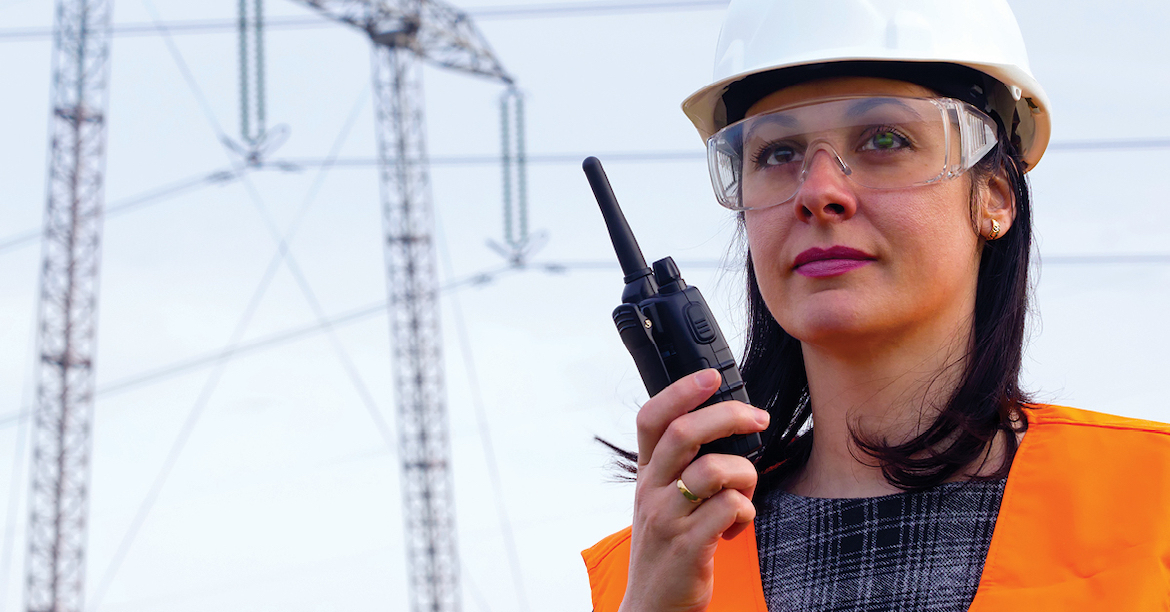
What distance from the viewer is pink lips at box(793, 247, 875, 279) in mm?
1845

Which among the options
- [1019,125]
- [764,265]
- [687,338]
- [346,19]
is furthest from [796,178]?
[346,19]

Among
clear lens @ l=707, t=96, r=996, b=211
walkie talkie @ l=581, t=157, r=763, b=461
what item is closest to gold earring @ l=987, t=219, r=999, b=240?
clear lens @ l=707, t=96, r=996, b=211

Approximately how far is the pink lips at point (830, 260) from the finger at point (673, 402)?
0.36 metres

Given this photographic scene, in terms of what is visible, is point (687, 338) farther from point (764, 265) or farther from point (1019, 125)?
point (1019, 125)

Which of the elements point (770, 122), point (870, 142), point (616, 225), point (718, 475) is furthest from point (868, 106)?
point (718, 475)

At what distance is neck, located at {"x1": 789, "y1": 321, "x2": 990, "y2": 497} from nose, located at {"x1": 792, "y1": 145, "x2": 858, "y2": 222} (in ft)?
0.82

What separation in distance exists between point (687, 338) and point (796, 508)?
56cm

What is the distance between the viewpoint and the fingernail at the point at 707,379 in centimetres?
158

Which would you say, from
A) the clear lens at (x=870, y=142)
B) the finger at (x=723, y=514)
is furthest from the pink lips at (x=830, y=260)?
the finger at (x=723, y=514)

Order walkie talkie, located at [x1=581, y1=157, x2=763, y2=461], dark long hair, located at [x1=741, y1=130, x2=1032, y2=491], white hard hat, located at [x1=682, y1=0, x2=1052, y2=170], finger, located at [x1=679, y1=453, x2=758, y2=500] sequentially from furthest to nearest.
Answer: white hard hat, located at [x1=682, y1=0, x2=1052, y2=170]
dark long hair, located at [x1=741, y1=130, x2=1032, y2=491]
walkie talkie, located at [x1=581, y1=157, x2=763, y2=461]
finger, located at [x1=679, y1=453, x2=758, y2=500]

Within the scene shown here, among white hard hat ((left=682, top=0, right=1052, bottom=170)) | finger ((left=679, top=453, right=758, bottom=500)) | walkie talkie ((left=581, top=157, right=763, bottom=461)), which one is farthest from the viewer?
white hard hat ((left=682, top=0, right=1052, bottom=170))

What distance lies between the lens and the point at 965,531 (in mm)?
1812

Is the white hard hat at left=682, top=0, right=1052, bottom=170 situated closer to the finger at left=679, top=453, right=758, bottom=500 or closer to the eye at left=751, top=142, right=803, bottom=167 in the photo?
the eye at left=751, top=142, right=803, bottom=167

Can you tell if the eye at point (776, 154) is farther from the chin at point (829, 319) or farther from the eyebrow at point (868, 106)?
the chin at point (829, 319)
